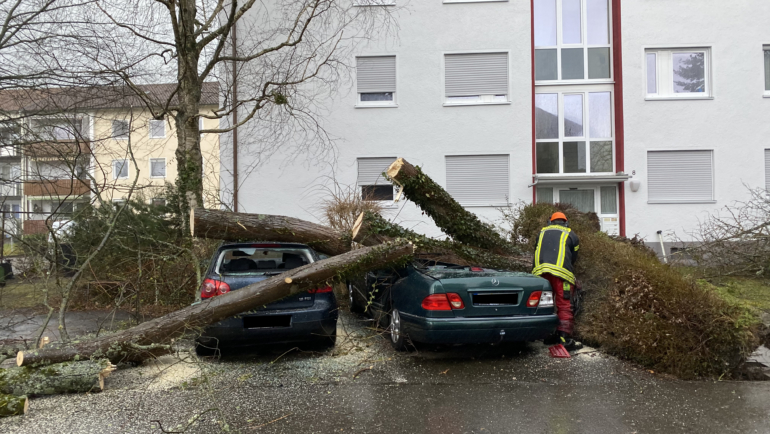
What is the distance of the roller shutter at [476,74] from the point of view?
14781mm

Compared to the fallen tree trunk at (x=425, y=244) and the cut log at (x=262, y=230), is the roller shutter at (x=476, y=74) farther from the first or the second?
the cut log at (x=262, y=230)

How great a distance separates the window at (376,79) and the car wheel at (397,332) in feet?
33.8

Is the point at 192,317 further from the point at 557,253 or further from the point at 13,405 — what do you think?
the point at 557,253

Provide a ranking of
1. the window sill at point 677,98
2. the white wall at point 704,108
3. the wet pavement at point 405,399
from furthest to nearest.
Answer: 1. the window sill at point 677,98
2. the white wall at point 704,108
3. the wet pavement at point 405,399

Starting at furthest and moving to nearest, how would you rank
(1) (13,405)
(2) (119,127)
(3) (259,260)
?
1. (2) (119,127)
2. (3) (259,260)
3. (1) (13,405)

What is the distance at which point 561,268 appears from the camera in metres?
5.75

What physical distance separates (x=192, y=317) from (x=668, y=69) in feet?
50.1

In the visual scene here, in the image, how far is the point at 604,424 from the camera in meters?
3.67

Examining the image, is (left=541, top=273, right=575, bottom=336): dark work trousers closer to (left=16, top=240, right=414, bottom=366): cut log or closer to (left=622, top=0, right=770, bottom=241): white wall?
(left=16, top=240, right=414, bottom=366): cut log

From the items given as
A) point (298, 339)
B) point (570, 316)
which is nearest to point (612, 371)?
point (570, 316)

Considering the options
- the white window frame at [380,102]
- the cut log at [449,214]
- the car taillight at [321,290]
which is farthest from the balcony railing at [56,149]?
the white window frame at [380,102]

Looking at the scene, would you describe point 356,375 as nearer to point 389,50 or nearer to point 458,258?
point 458,258

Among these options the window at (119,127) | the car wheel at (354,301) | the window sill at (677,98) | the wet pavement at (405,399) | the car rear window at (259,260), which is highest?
the window sill at (677,98)

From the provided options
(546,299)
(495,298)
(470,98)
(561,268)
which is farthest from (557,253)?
(470,98)
